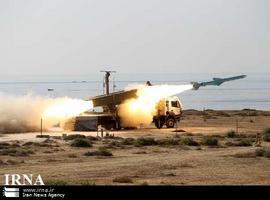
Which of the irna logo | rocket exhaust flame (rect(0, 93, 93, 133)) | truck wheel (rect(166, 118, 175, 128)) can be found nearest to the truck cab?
truck wheel (rect(166, 118, 175, 128))

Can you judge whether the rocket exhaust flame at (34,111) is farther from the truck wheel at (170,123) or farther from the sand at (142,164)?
the sand at (142,164)

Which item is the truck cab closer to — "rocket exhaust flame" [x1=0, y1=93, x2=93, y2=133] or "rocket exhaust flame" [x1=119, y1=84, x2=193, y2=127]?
"rocket exhaust flame" [x1=119, y1=84, x2=193, y2=127]

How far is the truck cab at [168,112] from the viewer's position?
55875 mm

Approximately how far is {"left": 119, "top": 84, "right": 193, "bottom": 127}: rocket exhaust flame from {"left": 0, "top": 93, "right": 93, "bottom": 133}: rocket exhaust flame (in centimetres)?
293

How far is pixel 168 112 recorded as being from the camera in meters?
55.9

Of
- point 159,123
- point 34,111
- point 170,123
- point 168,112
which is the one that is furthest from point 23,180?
point 170,123

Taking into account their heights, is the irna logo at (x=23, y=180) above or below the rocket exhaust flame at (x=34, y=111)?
below

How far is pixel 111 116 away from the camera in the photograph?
178ft

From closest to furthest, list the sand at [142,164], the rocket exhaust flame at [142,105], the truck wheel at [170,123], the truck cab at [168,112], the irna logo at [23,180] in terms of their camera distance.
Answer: the irna logo at [23,180] → the sand at [142,164] → the rocket exhaust flame at [142,105] → the truck cab at [168,112] → the truck wheel at [170,123]

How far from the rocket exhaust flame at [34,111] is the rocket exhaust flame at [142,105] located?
2.93 metres

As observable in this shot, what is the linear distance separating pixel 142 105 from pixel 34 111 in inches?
330

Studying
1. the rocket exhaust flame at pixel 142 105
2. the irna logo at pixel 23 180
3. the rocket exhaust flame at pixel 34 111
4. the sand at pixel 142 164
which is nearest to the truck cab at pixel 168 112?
the rocket exhaust flame at pixel 142 105
